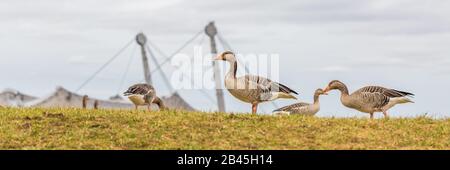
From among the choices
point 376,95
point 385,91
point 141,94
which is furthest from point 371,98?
point 141,94

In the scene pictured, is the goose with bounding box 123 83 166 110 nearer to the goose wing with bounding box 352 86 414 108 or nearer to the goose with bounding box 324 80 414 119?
the goose with bounding box 324 80 414 119

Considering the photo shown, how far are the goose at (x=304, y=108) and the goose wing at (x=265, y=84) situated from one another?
55 centimetres

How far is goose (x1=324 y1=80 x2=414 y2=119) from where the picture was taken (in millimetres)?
23297

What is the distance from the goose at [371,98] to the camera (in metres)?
23.3

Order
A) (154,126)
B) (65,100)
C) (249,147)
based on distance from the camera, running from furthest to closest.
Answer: (65,100) → (154,126) → (249,147)

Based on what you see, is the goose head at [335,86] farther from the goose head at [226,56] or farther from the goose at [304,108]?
the goose head at [226,56]

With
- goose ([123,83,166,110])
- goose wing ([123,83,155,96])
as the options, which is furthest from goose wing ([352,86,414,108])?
goose wing ([123,83,155,96])

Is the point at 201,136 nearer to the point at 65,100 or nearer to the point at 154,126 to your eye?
the point at 154,126

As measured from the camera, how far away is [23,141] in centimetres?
1772

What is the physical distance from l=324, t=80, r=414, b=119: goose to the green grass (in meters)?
2.73

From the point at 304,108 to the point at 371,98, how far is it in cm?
226
